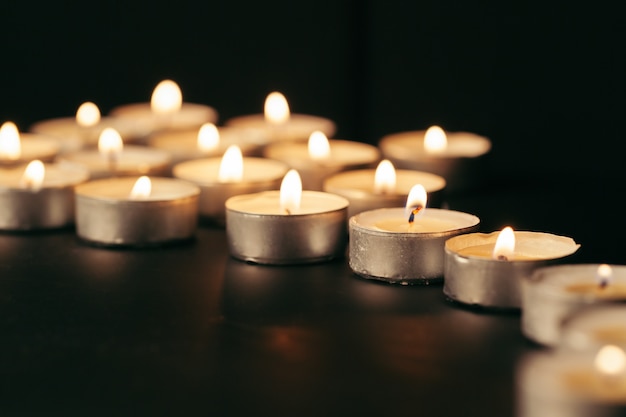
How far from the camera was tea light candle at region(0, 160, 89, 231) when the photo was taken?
1.63 m

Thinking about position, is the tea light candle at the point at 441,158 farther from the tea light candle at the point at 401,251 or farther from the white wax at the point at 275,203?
the tea light candle at the point at 401,251

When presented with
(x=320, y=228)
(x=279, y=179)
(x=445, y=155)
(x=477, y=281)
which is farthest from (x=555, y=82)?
(x=477, y=281)

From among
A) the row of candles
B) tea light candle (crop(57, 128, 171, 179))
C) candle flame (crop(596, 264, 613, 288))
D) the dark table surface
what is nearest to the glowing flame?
the row of candles

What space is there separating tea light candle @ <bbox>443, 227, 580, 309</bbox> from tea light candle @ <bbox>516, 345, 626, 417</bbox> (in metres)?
0.21

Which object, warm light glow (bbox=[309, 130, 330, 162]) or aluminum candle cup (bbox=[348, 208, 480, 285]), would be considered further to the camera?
warm light glow (bbox=[309, 130, 330, 162])

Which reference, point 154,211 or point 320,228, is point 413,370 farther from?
point 154,211

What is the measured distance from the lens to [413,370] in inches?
42.3

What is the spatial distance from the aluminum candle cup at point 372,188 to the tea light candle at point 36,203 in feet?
1.20

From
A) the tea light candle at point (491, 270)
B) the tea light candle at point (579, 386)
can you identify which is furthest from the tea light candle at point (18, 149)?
the tea light candle at point (579, 386)

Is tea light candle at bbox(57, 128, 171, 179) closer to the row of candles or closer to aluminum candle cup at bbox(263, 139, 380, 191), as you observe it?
the row of candles

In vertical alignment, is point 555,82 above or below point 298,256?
above

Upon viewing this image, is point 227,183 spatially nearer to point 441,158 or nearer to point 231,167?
point 231,167

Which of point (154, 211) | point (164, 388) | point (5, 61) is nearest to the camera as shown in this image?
point (164, 388)

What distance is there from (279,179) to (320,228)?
280 mm
